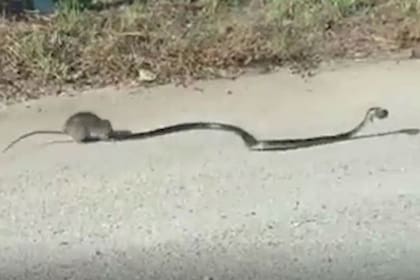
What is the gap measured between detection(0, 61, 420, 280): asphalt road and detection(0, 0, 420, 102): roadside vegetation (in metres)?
0.20

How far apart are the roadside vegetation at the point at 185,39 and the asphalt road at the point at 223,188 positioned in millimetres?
198

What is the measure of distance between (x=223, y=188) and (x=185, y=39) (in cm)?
240

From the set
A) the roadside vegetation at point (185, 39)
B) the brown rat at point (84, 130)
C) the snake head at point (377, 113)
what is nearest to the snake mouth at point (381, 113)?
the snake head at point (377, 113)

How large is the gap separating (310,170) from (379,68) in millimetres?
1874

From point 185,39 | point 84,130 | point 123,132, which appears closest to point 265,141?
point 123,132

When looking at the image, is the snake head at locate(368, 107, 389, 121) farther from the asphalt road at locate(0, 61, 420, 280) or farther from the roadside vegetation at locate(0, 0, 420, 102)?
the roadside vegetation at locate(0, 0, 420, 102)

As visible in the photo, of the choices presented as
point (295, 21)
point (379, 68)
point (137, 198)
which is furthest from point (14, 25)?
point (137, 198)

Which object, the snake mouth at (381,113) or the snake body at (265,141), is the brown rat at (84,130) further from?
the snake mouth at (381,113)

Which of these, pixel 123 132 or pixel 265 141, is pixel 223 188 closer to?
pixel 265 141

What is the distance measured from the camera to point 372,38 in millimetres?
9008

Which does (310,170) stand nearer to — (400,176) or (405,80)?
(400,176)

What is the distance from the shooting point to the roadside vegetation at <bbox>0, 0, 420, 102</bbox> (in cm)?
852

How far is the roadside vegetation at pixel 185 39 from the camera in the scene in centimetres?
852

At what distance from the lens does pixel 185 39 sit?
888cm
